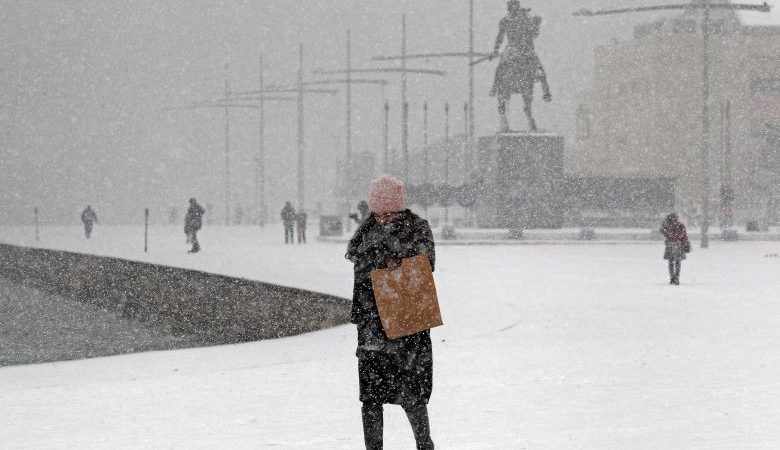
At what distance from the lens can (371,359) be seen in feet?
22.7

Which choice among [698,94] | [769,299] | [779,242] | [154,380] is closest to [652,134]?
[698,94]

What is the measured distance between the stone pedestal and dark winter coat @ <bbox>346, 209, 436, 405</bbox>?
140 feet

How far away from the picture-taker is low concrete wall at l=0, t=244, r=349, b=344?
62.3 ft

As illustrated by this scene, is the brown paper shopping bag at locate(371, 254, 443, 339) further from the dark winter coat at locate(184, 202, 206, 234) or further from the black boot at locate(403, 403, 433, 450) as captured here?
the dark winter coat at locate(184, 202, 206, 234)

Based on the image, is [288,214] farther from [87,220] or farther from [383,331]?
[383,331]

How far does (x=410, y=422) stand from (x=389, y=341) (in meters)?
0.46

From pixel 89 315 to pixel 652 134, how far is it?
116 metres

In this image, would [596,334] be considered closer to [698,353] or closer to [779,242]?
[698,353]

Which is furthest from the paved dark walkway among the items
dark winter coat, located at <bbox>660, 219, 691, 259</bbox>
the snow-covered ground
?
dark winter coat, located at <bbox>660, 219, 691, 259</bbox>

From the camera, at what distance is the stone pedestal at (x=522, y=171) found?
166 feet

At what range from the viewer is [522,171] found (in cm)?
5066

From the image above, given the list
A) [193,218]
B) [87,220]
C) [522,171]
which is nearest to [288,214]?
[193,218]

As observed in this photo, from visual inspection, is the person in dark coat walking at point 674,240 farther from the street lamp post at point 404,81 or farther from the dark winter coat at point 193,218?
the street lamp post at point 404,81

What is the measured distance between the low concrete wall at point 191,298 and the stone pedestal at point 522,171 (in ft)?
67.9
